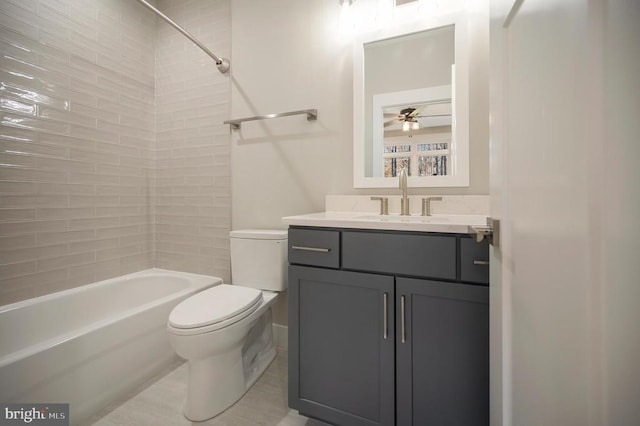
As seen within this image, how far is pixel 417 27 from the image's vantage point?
155 centimetres

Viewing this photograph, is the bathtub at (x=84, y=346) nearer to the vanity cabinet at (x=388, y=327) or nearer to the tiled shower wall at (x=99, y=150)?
the tiled shower wall at (x=99, y=150)

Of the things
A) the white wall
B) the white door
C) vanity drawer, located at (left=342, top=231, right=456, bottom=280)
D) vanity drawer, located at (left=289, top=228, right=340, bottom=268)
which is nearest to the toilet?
the white wall

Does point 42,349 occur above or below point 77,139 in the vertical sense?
below

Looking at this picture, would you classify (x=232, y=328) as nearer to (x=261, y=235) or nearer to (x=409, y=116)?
(x=261, y=235)

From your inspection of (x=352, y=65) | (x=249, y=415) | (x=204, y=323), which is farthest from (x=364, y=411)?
(x=352, y=65)

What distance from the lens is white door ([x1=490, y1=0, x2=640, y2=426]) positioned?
262 mm

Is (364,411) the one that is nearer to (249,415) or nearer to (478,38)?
(249,415)

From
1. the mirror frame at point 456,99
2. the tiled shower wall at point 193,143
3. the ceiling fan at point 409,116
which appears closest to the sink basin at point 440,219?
the mirror frame at point 456,99

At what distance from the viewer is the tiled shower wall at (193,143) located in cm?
213

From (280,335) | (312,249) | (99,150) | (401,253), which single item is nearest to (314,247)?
(312,249)

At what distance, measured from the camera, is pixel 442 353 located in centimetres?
98

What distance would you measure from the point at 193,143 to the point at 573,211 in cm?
239

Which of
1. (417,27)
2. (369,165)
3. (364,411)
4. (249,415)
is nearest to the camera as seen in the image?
(364,411)

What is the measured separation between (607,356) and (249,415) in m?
1.51
